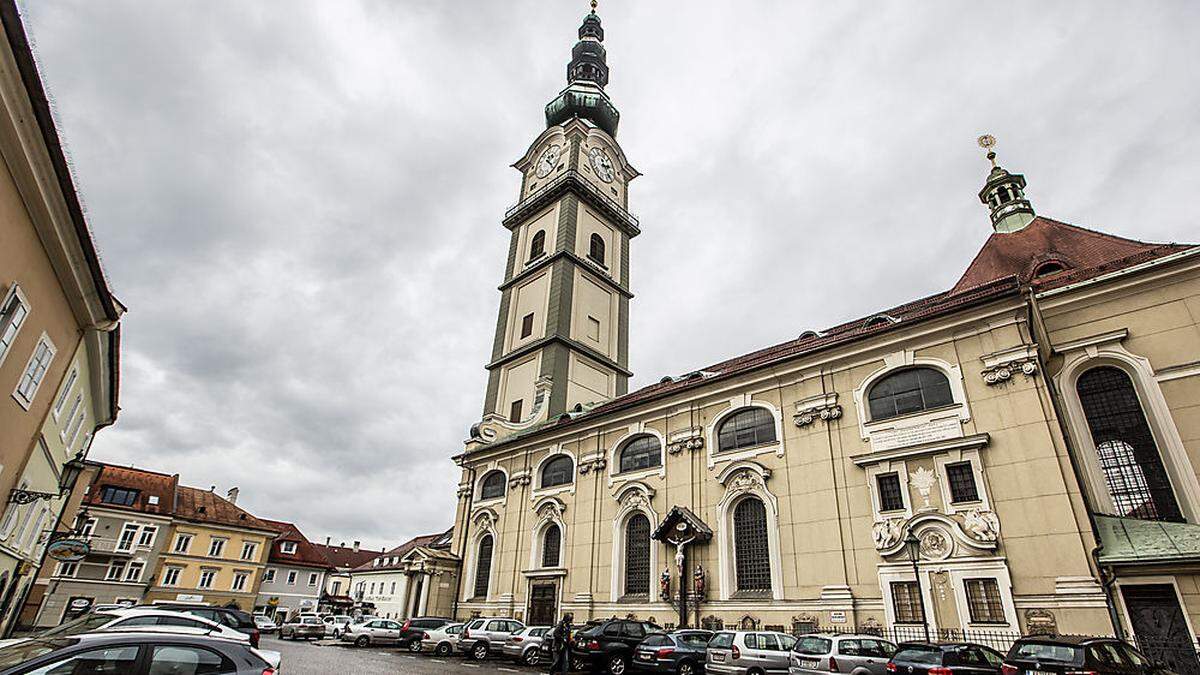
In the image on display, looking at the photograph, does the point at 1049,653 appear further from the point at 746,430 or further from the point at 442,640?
the point at 442,640

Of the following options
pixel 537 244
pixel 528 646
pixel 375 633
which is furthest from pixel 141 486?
pixel 528 646

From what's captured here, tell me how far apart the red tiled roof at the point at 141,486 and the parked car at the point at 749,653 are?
45631mm

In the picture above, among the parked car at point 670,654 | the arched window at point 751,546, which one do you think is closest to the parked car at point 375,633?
the parked car at point 670,654

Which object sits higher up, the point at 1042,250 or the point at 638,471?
the point at 1042,250

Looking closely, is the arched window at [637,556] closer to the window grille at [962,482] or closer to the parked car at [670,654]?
the parked car at [670,654]

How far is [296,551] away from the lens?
53.8m

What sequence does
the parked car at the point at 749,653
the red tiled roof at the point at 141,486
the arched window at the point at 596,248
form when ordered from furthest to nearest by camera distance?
the arched window at the point at 596,248
the red tiled roof at the point at 141,486
the parked car at the point at 749,653

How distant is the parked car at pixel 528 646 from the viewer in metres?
21.4

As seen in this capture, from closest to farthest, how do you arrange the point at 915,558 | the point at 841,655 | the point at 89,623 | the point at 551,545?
the point at 89,623 → the point at 841,655 → the point at 915,558 → the point at 551,545

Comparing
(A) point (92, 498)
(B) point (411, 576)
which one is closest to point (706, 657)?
(B) point (411, 576)

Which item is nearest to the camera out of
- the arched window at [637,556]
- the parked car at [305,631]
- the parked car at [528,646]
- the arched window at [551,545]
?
the parked car at [528,646]

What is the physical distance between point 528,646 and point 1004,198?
3330 centimetres

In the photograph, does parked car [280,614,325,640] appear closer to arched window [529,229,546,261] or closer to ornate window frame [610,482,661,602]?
ornate window frame [610,482,661,602]

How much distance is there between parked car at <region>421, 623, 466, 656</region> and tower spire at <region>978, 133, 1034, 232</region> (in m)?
33.9
